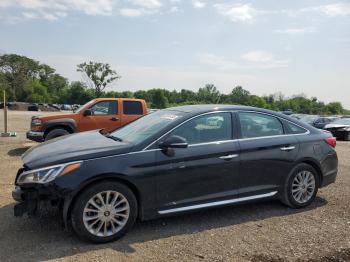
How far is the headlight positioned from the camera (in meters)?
4.36

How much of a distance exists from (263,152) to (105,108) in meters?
7.59

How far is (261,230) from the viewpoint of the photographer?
16.6 ft

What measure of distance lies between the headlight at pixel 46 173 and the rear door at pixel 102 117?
7383 millimetres

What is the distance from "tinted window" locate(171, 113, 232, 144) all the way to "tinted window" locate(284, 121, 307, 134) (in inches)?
41.6

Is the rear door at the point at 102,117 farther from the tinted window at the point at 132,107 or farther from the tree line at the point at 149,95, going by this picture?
the tree line at the point at 149,95

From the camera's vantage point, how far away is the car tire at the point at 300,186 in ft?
19.2

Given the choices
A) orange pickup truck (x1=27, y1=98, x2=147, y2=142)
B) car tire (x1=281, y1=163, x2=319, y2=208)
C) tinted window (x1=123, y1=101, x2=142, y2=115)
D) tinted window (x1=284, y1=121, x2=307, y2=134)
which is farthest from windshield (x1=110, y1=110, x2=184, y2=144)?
tinted window (x1=123, y1=101, x2=142, y2=115)

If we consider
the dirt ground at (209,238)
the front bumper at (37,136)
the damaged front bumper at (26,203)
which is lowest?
the dirt ground at (209,238)

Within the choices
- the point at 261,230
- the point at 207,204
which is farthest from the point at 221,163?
the point at 261,230

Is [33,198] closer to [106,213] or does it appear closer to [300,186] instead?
[106,213]

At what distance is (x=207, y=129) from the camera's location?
5344 mm

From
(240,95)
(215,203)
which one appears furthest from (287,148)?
(240,95)

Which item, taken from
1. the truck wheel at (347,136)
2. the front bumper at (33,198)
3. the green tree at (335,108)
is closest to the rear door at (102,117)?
the front bumper at (33,198)

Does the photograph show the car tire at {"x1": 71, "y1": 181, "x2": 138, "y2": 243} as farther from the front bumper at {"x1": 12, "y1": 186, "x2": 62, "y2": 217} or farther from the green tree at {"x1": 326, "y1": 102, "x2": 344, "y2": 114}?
the green tree at {"x1": 326, "y1": 102, "x2": 344, "y2": 114}
